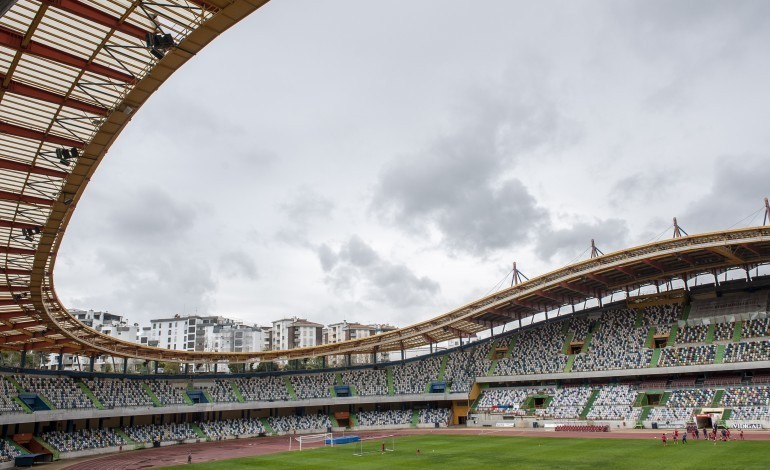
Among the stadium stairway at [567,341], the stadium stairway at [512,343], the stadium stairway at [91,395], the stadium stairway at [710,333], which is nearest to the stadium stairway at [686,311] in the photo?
the stadium stairway at [710,333]

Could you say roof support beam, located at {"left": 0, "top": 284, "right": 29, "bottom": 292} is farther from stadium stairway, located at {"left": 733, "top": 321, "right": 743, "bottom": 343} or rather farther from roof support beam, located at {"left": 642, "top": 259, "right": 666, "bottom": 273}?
stadium stairway, located at {"left": 733, "top": 321, "right": 743, "bottom": 343}

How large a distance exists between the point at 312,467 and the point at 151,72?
32570 millimetres

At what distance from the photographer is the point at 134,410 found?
61312mm

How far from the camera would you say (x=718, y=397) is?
172ft

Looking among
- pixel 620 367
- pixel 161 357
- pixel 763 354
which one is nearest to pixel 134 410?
pixel 161 357

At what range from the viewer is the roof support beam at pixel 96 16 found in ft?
52.5

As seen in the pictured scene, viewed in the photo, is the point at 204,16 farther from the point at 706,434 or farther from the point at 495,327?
the point at 495,327

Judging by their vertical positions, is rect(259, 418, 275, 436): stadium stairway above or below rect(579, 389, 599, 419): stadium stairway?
below

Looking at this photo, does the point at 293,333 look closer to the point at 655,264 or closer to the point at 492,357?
the point at 492,357

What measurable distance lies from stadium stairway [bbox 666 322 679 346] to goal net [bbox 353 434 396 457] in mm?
31097

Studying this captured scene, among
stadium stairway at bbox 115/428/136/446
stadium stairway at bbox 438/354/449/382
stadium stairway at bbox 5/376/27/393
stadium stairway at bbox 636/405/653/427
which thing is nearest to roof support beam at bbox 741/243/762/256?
stadium stairway at bbox 636/405/653/427

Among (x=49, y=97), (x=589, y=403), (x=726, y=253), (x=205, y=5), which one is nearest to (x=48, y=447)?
(x=49, y=97)

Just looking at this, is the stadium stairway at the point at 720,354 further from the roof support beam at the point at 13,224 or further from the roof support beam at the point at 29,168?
the roof support beam at the point at 13,224

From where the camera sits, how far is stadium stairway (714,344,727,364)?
5434 centimetres
